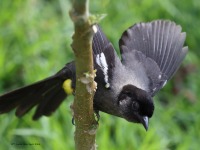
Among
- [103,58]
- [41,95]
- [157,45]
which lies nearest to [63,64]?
[41,95]

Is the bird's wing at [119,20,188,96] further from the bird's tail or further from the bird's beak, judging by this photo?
the bird's beak

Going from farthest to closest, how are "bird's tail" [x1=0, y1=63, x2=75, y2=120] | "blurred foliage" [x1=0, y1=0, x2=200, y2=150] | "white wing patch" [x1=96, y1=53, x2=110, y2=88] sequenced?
"blurred foliage" [x1=0, y1=0, x2=200, y2=150]
"bird's tail" [x1=0, y1=63, x2=75, y2=120]
"white wing patch" [x1=96, y1=53, x2=110, y2=88]

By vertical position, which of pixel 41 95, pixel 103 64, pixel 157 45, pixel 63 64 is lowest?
pixel 63 64

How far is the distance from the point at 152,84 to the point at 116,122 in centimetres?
121

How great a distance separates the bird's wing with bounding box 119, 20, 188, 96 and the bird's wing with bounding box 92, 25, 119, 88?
0.93 feet

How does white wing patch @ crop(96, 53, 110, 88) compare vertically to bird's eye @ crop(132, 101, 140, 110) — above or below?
above

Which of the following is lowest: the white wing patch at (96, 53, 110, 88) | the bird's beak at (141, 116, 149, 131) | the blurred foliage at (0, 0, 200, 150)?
the blurred foliage at (0, 0, 200, 150)

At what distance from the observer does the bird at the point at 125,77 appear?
2.35 meters

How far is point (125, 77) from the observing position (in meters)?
2.48

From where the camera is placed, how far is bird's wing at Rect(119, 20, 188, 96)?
2.79m

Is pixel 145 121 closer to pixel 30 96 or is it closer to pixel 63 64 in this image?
pixel 30 96

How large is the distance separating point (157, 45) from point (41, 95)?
0.72 meters

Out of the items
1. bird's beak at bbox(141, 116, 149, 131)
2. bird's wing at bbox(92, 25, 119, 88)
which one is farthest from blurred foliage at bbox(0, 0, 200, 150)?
bird's beak at bbox(141, 116, 149, 131)

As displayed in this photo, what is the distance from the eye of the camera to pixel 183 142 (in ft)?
12.4
